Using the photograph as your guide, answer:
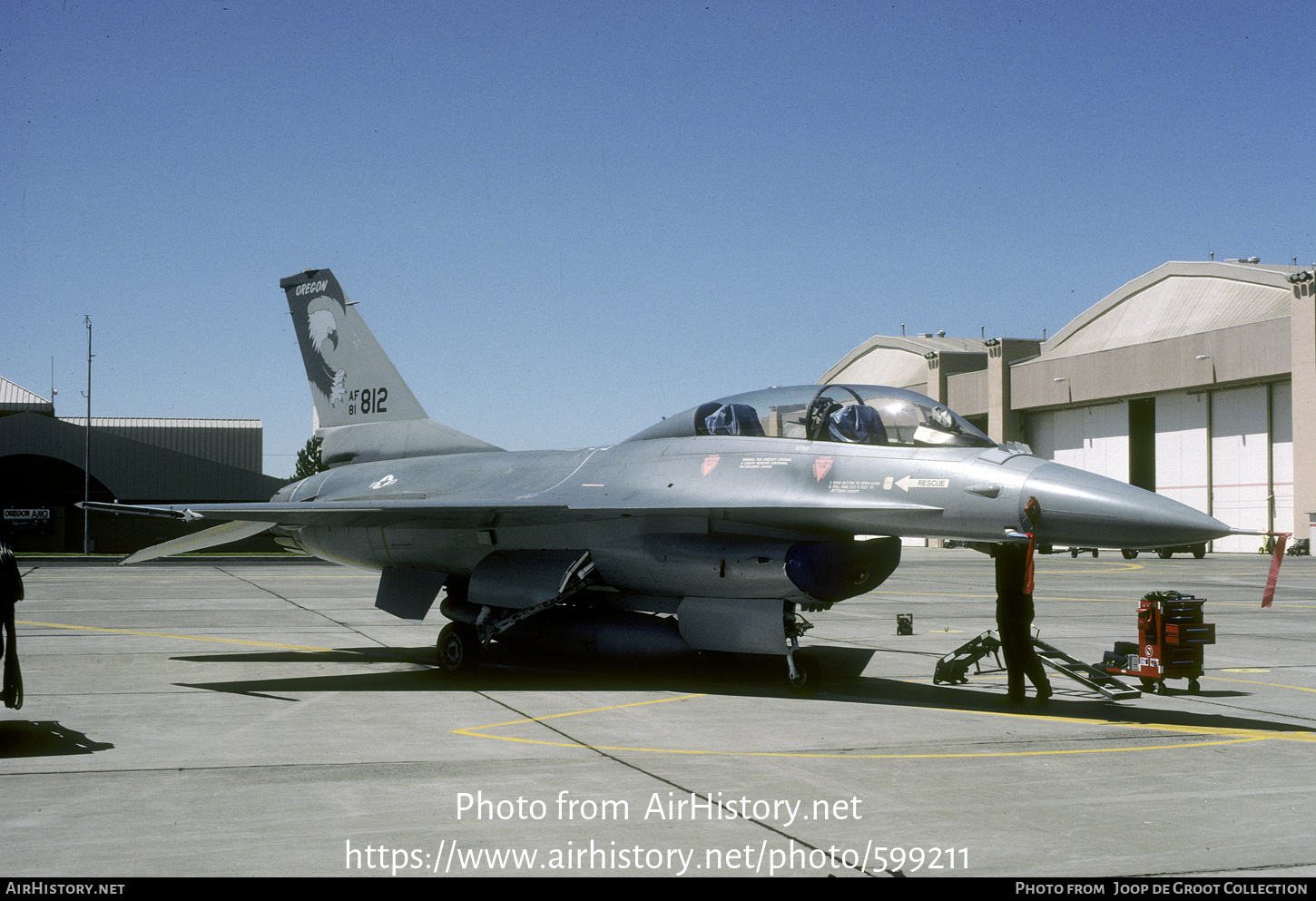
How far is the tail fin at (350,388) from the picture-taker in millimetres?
15320

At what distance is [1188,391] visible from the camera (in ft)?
168

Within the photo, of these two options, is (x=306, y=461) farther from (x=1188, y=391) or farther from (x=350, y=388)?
(x=350, y=388)

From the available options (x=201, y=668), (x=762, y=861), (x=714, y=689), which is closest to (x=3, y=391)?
(x=201, y=668)

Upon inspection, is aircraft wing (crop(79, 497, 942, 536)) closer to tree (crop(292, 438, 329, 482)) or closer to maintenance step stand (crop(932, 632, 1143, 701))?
maintenance step stand (crop(932, 632, 1143, 701))

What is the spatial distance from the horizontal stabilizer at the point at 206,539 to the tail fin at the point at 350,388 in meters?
2.54

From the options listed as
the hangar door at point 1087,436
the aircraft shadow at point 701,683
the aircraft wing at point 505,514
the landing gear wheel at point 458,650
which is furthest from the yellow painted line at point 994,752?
the hangar door at point 1087,436

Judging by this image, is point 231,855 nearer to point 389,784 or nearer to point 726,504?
point 389,784

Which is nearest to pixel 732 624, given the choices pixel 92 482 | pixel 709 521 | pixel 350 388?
pixel 709 521

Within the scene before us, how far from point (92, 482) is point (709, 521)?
5085cm

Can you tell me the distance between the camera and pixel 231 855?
4.99 metres

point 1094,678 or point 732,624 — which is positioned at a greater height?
point 732,624

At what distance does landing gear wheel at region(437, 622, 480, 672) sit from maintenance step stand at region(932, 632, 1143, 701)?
4.53m
